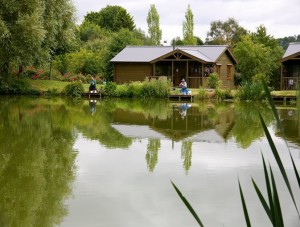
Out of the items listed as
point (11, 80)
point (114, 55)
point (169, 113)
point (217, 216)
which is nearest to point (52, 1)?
point (11, 80)

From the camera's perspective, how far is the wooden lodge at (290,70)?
3469 cm

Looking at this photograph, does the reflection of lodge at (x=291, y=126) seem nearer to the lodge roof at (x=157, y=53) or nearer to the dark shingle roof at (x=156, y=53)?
the lodge roof at (x=157, y=53)

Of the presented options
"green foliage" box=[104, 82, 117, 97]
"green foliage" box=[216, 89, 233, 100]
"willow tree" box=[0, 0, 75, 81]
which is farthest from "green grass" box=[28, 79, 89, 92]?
"green foliage" box=[216, 89, 233, 100]

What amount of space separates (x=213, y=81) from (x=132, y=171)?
2567 cm

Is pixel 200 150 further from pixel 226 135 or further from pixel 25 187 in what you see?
pixel 25 187

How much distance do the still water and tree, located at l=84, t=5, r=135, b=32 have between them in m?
53.8

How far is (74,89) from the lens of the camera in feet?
112

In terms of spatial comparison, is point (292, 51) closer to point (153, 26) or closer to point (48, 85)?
point (48, 85)

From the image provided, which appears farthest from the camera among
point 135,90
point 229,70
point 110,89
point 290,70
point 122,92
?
point 229,70

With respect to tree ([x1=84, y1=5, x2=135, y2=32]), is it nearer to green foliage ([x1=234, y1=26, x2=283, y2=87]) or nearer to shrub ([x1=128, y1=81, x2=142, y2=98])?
green foliage ([x1=234, y1=26, x2=283, y2=87])

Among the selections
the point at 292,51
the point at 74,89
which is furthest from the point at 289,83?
the point at 74,89

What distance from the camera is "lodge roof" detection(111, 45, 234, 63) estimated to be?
37.5 metres

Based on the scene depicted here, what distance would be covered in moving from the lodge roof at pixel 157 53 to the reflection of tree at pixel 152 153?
22744 mm

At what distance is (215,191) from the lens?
819 centimetres
